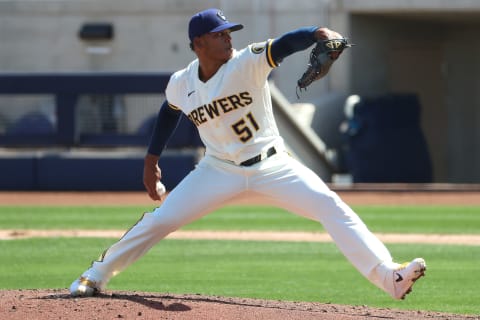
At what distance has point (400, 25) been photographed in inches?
1040

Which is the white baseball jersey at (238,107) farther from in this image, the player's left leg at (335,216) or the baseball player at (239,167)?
the player's left leg at (335,216)

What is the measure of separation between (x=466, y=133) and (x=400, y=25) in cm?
322

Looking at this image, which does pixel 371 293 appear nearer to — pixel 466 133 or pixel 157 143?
pixel 157 143

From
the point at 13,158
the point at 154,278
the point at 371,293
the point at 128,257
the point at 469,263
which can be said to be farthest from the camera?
the point at 13,158

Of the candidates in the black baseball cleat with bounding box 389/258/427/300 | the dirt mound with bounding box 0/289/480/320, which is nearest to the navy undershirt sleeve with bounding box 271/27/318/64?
the black baseball cleat with bounding box 389/258/427/300

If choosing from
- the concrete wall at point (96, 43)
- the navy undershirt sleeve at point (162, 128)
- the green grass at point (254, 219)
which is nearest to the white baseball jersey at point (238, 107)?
the navy undershirt sleeve at point (162, 128)

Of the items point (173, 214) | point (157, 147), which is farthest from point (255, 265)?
point (173, 214)

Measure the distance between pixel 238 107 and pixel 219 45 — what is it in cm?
44

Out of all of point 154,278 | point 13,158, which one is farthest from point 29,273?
point 13,158

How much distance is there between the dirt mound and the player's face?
5.19ft

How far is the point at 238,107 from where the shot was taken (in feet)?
21.7

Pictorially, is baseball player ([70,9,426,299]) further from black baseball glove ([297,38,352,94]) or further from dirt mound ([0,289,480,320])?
dirt mound ([0,289,480,320])

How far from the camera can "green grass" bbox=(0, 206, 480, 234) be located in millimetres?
13648

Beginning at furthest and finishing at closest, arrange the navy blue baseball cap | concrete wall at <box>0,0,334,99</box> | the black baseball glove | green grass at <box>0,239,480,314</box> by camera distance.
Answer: concrete wall at <box>0,0,334,99</box>
green grass at <box>0,239,480,314</box>
the navy blue baseball cap
the black baseball glove
